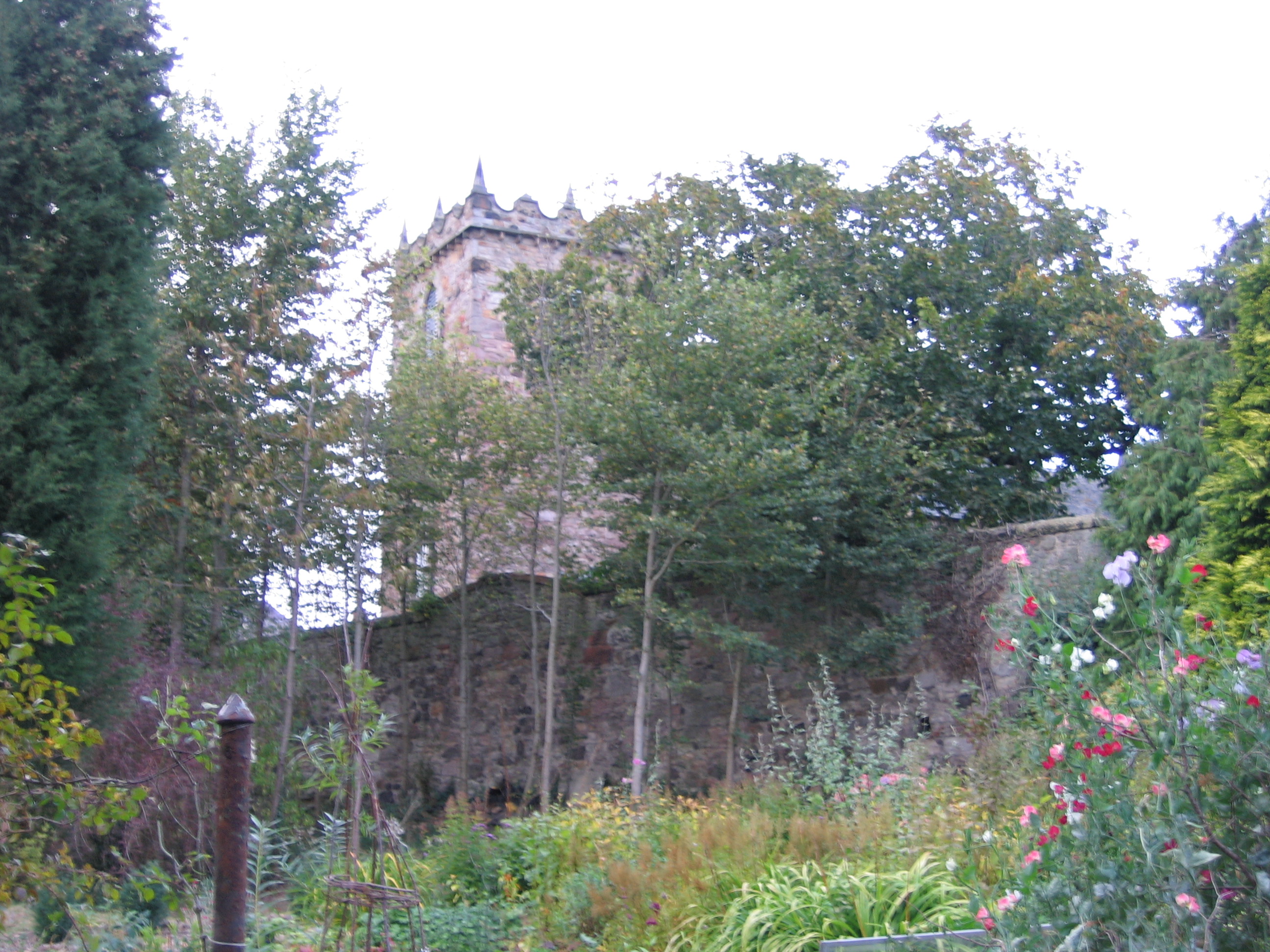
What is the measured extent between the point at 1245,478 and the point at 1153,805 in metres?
4.30

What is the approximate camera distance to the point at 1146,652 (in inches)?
135

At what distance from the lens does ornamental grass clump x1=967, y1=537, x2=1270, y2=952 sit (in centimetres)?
279

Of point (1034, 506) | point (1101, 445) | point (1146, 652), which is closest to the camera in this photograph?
point (1146, 652)

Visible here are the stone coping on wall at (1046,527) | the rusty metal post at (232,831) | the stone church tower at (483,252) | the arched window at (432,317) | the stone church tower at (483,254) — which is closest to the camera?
the rusty metal post at (232,831)

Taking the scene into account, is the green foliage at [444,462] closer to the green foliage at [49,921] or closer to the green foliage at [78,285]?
the green foliage at [78,285]

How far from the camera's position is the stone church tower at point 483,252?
55.9 feet

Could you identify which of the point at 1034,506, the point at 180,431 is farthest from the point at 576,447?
the point at 1034,506

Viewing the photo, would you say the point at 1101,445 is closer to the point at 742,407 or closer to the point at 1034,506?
the point at 1034,506

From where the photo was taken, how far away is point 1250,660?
9.66ft

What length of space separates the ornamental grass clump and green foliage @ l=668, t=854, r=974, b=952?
43.8 inches

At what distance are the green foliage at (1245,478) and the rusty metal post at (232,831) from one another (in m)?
5.20

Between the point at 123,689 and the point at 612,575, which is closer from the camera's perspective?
the point at 123,689

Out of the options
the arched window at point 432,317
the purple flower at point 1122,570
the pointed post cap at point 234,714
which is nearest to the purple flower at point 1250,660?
the purple flower at point 1122,570

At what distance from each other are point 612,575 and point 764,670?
1655 mm
